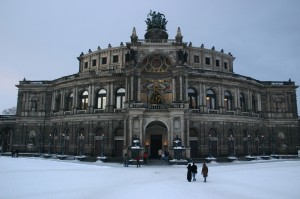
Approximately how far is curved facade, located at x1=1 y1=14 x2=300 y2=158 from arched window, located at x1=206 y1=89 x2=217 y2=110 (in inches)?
7.6

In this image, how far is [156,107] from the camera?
41.8m

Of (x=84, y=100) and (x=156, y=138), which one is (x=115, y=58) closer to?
(x=84, y=100)

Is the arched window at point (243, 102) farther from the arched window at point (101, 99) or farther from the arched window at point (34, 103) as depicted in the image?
the arched window at point (34, 103)

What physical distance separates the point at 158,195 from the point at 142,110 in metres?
25.6

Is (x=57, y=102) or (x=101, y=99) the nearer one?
(x=101, y=99)

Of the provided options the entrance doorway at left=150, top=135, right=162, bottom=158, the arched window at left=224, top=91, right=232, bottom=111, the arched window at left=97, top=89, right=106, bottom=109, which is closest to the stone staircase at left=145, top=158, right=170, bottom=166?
the entrance doorway at left=150, top=135, right=162, bottom=158

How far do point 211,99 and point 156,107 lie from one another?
1281 centimetres

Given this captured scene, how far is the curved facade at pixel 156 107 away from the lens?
43094mm

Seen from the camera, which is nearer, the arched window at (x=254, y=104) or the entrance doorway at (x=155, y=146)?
the entrance doorway at (x=155, y=146)

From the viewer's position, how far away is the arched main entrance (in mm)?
44656

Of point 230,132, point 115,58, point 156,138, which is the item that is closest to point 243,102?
point 230,132

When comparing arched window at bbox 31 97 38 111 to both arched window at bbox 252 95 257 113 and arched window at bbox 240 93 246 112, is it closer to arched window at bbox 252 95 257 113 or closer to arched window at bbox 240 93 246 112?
arched window at bbox 240 93 246 112

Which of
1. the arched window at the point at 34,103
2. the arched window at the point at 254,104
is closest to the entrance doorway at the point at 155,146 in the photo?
the arched window at the point at 254,104

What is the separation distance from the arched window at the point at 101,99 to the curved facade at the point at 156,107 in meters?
0.20
